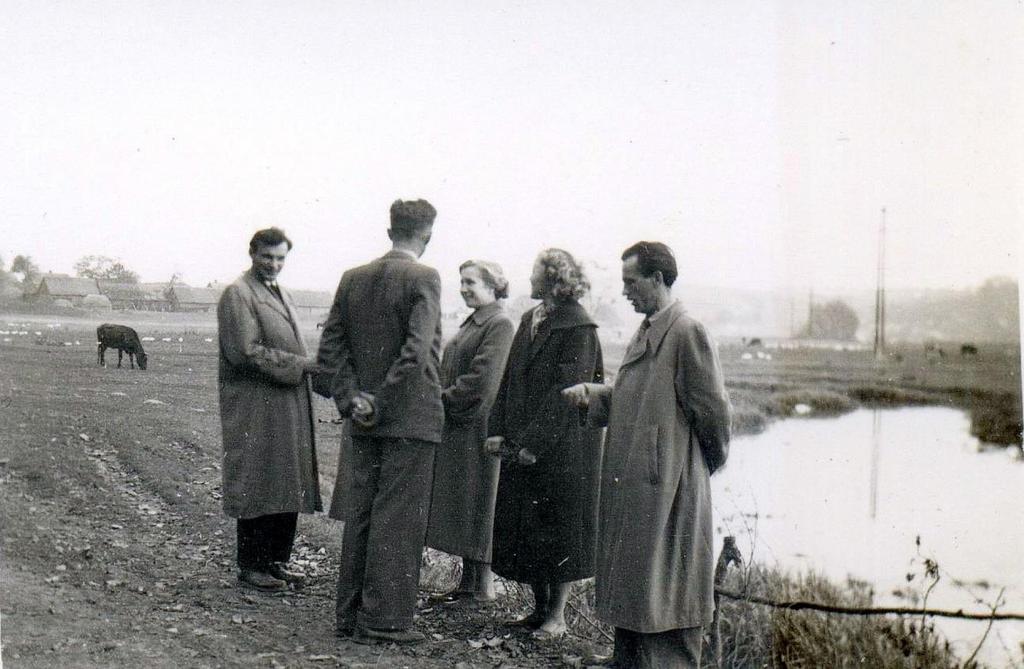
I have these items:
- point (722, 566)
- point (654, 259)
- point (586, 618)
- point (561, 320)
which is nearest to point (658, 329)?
point (654, 259)

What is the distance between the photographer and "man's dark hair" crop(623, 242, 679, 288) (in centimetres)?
323

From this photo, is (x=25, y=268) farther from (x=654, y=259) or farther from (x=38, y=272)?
(x=654, y=259)

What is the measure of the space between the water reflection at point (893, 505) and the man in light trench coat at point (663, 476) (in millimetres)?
1055

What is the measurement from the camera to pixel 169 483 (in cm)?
455

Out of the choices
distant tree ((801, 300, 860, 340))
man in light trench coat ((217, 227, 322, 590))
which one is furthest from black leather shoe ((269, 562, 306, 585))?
distant tree ((801, 300, 860, 340))

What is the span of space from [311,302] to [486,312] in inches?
34.7

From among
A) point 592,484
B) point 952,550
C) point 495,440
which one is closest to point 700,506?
point 592,484

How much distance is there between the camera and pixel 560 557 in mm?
3768

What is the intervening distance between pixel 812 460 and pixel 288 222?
2892mm

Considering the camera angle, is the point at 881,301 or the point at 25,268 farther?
the point at 881,301

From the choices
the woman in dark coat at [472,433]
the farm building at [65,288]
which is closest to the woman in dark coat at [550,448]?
the woman in dark coat at [472,433]

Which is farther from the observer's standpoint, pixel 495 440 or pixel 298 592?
pixel 298 592

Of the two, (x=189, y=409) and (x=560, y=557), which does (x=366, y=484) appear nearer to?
(x=560, y=557)

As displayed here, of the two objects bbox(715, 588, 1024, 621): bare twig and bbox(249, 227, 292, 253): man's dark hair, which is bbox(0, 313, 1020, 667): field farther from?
bbox(715, 588, 1024, 621): bare twig
